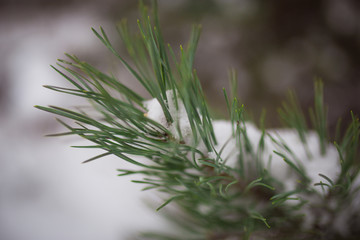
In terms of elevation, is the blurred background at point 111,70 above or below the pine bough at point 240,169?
above

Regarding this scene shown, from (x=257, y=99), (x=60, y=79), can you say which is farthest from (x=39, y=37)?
(x=257, y=99)

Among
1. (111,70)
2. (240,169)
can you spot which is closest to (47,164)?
(111,70)

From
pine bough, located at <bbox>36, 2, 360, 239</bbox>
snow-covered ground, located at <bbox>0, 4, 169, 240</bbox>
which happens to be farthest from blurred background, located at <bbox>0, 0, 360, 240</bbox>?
pine bough, located at <bbox>36, 2, 360, 239</bbox>

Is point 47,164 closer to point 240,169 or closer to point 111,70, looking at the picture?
point 111,70

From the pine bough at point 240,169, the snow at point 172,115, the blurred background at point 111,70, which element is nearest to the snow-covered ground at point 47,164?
the blurred background at point 111,70

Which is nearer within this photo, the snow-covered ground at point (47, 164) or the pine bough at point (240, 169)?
the pine bough at point (240, 169)

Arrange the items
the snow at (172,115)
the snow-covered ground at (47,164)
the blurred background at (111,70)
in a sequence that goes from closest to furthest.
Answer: the snow at (172,115) → the blurred background at (111,70) → the snow-covered ground at (47,164)

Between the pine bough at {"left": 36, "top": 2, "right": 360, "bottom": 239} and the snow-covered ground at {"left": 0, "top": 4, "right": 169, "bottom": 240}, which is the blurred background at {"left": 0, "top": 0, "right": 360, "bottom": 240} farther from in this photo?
the pine bough at {"left": 36, "top": 2, "right": 360, "bottom": 239}

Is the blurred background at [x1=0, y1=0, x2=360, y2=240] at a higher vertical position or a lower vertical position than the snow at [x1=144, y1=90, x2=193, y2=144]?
higher

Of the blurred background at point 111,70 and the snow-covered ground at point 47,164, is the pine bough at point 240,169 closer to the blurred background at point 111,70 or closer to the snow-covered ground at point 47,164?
the blurred background at point 111,70

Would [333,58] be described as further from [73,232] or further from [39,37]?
[39,37]
